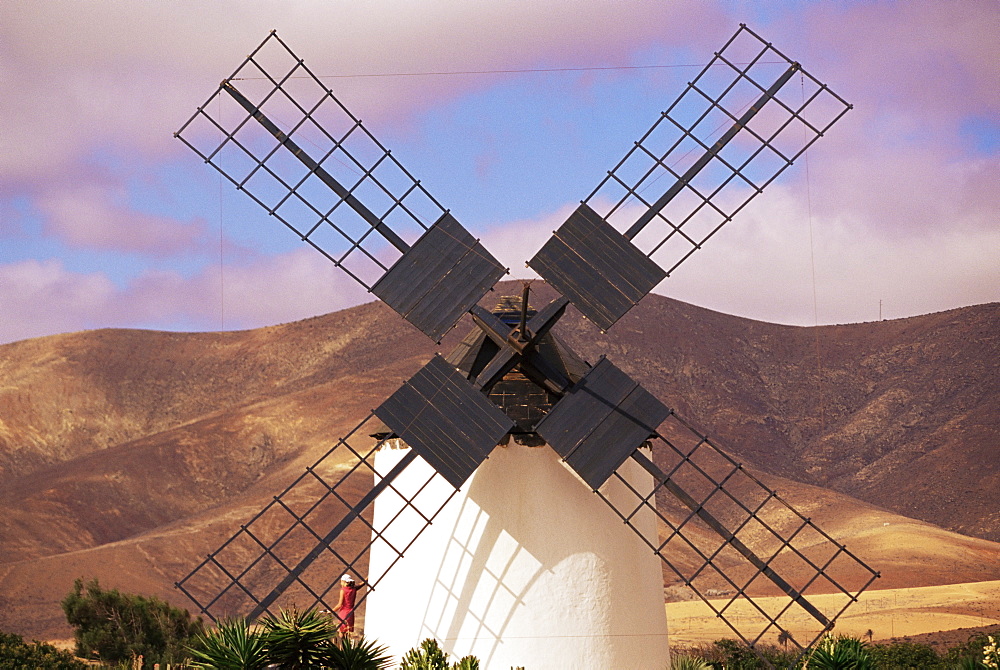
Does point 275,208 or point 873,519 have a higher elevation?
point 873,519

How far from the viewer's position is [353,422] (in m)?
63.3

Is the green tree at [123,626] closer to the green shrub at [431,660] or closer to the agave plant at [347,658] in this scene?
the green shrub at [431,660]

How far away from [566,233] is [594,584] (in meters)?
3.81

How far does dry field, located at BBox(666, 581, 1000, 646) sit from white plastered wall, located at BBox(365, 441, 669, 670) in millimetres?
16920

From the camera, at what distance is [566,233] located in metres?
13.1

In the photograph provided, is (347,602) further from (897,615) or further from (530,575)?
(897,615)

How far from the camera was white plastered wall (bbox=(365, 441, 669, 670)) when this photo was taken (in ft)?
42.4

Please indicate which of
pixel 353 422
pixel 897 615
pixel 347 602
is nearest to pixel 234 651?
pixel 347 602

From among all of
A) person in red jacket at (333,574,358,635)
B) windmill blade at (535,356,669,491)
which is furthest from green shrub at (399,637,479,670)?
windmill blade at (535,356,669,491)

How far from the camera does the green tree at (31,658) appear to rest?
16.4 metres

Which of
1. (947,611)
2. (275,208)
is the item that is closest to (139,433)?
(947,611)

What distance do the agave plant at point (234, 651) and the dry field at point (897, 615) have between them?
66.3 ft

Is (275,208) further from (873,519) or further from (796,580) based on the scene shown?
(873,519)

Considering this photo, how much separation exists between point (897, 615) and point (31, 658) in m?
25.5
